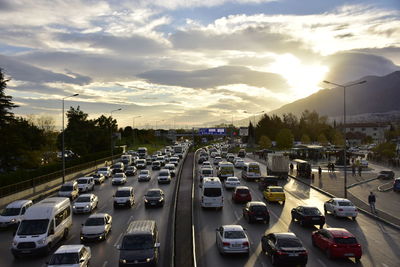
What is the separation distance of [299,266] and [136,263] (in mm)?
6660

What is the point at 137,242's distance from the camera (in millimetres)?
15414

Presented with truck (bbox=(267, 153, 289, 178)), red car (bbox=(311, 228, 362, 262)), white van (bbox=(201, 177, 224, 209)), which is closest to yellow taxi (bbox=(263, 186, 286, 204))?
white van (bbox=(201, 177, 224, 209))

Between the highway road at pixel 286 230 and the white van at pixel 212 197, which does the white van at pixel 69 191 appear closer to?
the highway road at pixel 286 230

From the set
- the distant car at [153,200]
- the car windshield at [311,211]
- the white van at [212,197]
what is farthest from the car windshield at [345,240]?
the distant car at [153,200]

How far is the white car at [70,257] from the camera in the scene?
13828mm

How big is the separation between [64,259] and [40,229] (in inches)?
198

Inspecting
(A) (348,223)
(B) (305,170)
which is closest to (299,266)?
(A) (348,223)

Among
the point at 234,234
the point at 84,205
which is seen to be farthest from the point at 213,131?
the point at 234,234

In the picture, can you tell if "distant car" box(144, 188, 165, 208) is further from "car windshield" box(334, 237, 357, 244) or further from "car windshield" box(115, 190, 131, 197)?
"car windshield" box(334, 237, 357, 244)

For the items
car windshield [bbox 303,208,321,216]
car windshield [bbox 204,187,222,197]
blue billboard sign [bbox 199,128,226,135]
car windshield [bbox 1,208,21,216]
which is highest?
blue billboard sign [bbox 199,128,226,135]

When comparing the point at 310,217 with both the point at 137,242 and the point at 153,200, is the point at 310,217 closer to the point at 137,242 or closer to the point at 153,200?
the point at 137,242

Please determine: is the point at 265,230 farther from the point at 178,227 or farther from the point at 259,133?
the point at 259,133

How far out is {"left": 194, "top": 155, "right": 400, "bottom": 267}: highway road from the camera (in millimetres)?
16453

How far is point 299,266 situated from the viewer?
50.3 feet
